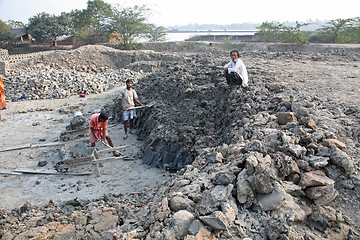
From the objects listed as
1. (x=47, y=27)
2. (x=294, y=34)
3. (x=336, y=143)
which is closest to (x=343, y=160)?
(x=336, y=143)

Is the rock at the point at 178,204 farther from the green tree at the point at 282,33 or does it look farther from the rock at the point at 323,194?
the green tree at the point at 282,33

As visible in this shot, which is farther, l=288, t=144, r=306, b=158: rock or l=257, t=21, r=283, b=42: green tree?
l=257, t=21, r=283, b=42: green tree

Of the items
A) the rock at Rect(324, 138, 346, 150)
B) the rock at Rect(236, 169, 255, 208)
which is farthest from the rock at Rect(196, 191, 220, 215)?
the rock at Rect(324, 138, 346, 150)

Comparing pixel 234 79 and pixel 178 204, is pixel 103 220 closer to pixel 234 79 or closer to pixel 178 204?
pixel 178 204

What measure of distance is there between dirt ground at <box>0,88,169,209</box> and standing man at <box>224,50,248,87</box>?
263 cm

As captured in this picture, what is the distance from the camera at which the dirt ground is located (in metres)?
4.64

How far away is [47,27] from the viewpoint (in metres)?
24.4

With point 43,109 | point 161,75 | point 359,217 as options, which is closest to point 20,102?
point 43,109

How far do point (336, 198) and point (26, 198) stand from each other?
15.3 feet

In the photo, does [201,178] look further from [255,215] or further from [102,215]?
[102,215]

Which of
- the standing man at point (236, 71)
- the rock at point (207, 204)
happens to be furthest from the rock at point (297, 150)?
the standing man at point (236, 71)

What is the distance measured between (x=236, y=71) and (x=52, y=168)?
4496 mm

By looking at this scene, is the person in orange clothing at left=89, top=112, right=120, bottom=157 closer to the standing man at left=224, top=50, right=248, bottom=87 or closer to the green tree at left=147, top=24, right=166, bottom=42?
the standing man at left=224, top=50, right=248, bottom=87

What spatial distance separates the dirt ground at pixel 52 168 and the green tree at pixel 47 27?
1883 centimetres
